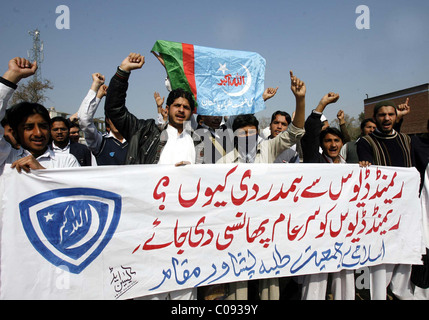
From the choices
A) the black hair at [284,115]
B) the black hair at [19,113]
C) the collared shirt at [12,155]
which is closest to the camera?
the collared shirt at [12,155]

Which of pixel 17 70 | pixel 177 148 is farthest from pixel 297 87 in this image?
pixel 17 70

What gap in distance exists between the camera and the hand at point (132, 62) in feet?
8.13

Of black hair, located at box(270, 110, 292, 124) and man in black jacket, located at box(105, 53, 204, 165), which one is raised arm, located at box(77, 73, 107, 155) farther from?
black hair, located at box(270, 110, 292, 124)

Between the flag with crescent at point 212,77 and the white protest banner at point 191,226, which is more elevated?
the flag with crescent at point 212,77

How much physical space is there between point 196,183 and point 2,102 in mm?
1480

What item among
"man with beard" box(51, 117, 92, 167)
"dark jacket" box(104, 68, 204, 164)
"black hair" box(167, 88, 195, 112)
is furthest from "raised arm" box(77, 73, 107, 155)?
"black hair" box(167, 88, 195, 112)

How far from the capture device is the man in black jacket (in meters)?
2.46

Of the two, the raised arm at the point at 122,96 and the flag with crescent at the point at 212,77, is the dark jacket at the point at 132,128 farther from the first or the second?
the flag with crescent at the point at 212,77

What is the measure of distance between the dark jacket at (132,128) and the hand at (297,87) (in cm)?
128

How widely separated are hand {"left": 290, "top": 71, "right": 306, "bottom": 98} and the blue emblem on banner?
1828 mm

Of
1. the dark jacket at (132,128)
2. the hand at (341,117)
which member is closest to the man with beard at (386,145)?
the hand at (341,117)

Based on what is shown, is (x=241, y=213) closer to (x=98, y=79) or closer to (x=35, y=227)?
(x=35, y=227)

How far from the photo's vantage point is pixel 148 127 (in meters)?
2.58
